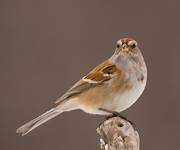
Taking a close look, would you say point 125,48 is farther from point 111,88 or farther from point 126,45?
point 111,88

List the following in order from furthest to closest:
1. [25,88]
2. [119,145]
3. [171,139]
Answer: [25,88]
[171,139]
[119,145]

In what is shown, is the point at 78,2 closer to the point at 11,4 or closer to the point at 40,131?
the point at 11,4

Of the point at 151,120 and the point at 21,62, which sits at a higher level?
the point at 21,62

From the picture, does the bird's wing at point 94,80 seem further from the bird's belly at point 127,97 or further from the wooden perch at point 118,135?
the wooden perch at point 118,135

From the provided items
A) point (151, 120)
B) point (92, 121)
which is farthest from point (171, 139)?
Result: point (92, 121)

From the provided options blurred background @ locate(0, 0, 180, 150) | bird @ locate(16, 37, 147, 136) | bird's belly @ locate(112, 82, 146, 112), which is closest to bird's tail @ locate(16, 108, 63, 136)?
bird @ locate(16, 37, 147, 136)

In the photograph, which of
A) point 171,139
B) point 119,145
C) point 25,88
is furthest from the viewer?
point 25,88

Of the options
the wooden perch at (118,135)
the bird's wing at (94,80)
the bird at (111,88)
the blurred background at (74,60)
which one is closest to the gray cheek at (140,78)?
the bird at (111,88)

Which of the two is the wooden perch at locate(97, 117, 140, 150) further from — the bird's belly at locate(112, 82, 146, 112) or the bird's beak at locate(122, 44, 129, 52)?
the bird's beak at locate(122, 44, 129, 52)
